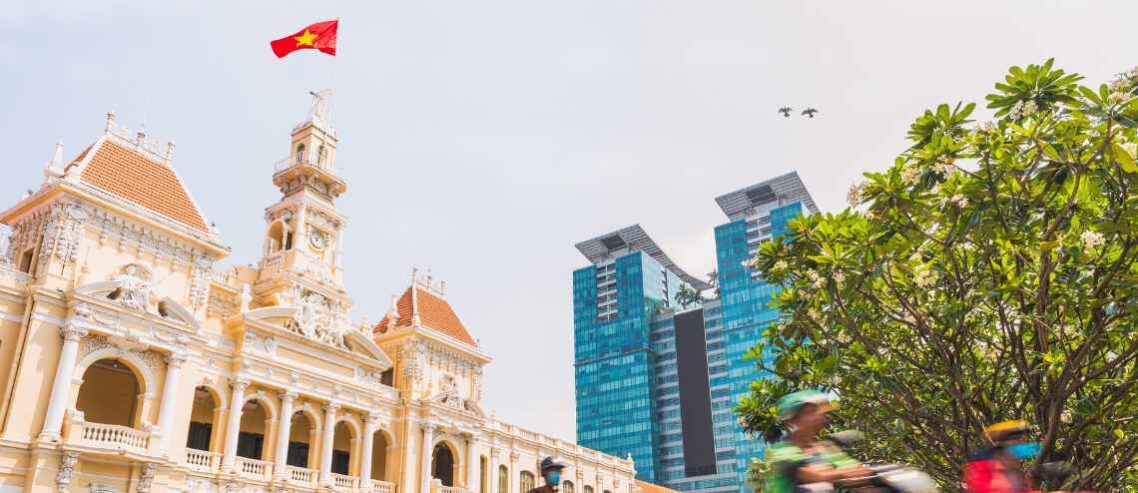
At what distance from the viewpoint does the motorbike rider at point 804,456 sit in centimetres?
624

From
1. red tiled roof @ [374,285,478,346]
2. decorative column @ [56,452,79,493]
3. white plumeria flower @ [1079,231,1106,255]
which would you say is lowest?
decorative column @ [56,452,79,493]

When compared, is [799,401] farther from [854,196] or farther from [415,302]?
[415,302]

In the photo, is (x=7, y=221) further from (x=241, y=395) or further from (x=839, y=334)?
(x=839, y=334)

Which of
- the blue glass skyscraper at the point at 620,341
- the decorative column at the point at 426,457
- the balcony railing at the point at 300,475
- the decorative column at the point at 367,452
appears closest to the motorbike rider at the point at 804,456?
the balcony railing at the point at 300,475

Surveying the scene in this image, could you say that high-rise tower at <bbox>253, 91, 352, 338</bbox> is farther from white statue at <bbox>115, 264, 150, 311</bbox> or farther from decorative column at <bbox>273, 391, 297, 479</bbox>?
white statue at <bbox>115, 264, 150, 311</bbox>

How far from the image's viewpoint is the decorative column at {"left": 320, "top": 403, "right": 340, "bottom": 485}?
32719mm

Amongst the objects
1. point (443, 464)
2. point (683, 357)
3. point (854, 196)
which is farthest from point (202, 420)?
point (683, 357)

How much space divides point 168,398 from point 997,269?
985 inches

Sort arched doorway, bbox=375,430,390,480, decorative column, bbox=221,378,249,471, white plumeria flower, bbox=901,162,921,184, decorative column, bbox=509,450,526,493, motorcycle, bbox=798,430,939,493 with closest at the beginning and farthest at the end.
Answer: motorcycle, bbox=798,430,939,493 → white plumeria flower, bbox=901,162,921,184 → decorative column, bbox=221,378,249,471 → arched doorway, bbox=375,430,390,480 → decorative column, bbox=509,450,526,493

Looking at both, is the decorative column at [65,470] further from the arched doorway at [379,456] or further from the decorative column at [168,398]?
the arched doorway at [379,456]

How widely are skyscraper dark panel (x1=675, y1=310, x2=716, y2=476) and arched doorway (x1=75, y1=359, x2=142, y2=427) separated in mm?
99556

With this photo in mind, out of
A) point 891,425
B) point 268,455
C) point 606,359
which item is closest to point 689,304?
point 606,359

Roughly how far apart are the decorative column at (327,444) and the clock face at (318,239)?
7849mm

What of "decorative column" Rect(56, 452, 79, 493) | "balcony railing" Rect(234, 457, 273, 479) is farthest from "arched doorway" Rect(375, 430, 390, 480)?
"decorative column" Rect(56, 452, 79, 493)
